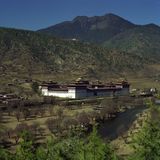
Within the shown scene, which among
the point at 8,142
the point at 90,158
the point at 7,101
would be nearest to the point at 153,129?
the point at 90,158

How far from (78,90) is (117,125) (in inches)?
1969

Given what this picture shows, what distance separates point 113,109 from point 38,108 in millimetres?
17272

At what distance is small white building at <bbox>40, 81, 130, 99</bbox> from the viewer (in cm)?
13700

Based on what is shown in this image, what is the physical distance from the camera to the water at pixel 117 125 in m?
78.4

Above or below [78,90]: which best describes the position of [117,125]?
below

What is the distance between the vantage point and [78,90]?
138 m

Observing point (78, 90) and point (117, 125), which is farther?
point (78, 90)

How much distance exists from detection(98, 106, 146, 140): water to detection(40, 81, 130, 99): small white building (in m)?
30.0

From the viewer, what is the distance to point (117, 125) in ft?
290

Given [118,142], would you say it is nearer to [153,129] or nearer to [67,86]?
[153,129]

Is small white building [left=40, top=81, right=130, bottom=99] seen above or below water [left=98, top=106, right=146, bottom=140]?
above

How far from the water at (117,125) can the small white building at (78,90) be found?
30.0 metres

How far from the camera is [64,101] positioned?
122438 mm

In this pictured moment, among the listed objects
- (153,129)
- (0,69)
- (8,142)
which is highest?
(0,69)
